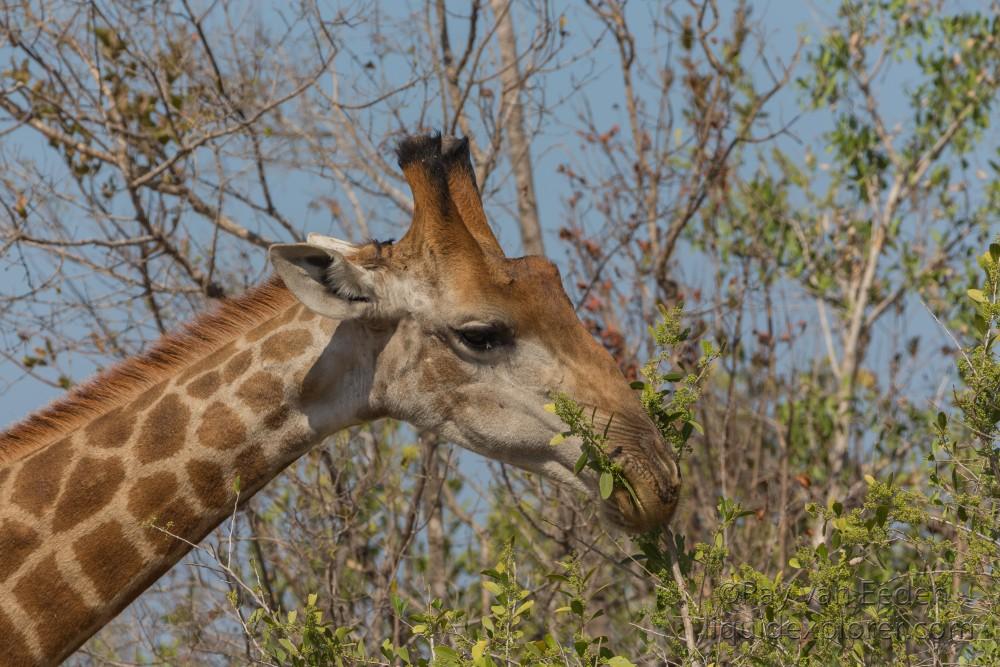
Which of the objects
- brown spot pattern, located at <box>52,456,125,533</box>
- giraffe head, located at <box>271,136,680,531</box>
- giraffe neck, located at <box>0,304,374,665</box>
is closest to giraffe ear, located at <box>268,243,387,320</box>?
giraffe head, located at <box>271,136,680,531</box>

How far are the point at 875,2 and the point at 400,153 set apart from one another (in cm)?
771

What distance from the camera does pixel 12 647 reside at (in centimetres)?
439

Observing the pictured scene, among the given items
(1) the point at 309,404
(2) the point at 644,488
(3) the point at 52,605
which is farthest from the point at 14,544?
(2) the point at 644,488

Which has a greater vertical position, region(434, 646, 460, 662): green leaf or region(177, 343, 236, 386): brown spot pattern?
region(177, 343, 236, 386): brown spot pattern

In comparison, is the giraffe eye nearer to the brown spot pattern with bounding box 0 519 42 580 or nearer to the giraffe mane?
the giraffe mane

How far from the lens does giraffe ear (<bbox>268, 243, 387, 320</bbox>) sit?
4.75 metres

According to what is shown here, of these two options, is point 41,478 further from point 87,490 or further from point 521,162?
point 521,162

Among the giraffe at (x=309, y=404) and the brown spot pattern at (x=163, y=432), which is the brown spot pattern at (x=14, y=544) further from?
the brown spot pattern at (x=163, y=432)

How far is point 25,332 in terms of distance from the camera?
814cm

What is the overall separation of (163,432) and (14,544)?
25.3 inches

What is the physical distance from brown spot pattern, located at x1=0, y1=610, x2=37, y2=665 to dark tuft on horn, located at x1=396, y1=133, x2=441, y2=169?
226 cm

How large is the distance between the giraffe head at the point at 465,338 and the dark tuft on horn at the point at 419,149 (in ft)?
0.58

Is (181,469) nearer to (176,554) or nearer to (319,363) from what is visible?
(176,554)

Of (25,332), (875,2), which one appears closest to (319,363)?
(25,332)
